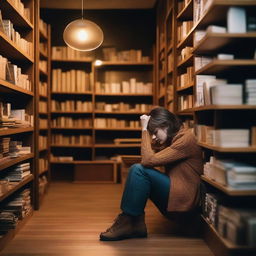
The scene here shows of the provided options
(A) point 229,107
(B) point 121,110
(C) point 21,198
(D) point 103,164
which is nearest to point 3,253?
(C) point 21,198

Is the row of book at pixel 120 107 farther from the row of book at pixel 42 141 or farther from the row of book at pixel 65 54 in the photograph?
the row of book at pixel 42 141

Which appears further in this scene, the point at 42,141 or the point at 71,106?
the point at 71,106

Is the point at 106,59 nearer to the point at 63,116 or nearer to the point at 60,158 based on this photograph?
the point at 63,116

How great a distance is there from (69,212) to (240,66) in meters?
2.61

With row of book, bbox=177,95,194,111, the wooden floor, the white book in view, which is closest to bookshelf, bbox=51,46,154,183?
the wooden floor

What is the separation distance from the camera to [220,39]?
8.50 ft

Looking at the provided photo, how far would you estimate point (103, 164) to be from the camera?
6.54m

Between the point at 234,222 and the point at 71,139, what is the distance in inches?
184

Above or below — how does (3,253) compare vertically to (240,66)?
below

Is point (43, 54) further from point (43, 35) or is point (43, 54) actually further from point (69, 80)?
point (69, 80)

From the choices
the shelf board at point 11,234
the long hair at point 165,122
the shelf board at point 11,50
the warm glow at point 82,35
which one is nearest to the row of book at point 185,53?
the long hair at point 165,122

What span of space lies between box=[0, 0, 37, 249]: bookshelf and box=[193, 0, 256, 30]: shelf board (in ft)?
5.25

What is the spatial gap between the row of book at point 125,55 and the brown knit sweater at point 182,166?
12.6ft

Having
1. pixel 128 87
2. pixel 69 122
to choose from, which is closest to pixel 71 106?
pixel 69 122
